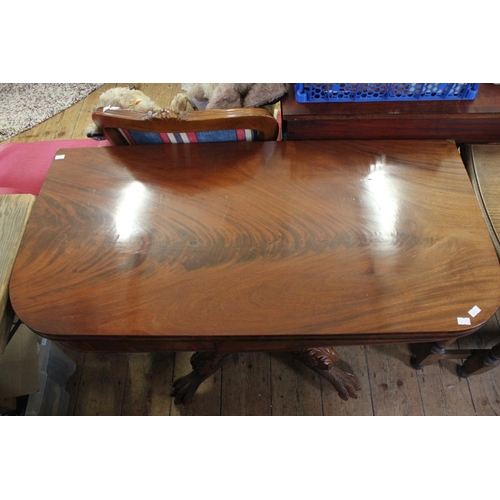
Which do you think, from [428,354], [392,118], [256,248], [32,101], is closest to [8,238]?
[256,248]

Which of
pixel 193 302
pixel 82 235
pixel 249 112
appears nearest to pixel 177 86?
pixel 249 112

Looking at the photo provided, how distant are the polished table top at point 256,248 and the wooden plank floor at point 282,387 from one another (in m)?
0.65

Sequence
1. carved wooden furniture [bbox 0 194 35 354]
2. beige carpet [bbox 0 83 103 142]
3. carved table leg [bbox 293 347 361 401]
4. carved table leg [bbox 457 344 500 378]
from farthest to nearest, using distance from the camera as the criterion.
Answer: beige carpet [bbox 0 83 103 142] < carved table leg [bbox 457 344 500 378] < carved table leg [bbox 293 347 361 401] < carved wooden furniture [bbox 0 194 35 354]

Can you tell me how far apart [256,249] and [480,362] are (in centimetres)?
102

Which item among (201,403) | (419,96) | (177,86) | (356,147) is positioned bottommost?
(201,403)

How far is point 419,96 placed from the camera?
44.6 inches

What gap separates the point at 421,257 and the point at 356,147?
0.38 m

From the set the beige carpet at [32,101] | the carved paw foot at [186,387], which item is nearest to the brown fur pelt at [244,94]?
the carved paw foot at [186,387]

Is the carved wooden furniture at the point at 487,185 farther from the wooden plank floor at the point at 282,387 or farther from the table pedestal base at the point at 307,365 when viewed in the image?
the table pedestal base at the point at 307,365

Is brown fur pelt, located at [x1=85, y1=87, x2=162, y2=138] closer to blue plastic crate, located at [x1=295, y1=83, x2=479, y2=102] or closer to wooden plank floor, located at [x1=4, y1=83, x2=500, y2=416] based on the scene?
blue plastic crate, located at [x1=295, y1=83, x2=479, y2=102]

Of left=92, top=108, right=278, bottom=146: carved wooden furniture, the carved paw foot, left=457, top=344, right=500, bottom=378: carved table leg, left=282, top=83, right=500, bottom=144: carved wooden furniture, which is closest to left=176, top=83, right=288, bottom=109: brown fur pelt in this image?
left=282, top=83, right=500, bottom=144: carved wooden furniture

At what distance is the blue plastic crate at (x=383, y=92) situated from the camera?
111 centimetres

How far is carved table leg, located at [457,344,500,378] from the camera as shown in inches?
53.5

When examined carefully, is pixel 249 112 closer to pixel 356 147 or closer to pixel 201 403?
pixel 356 147
